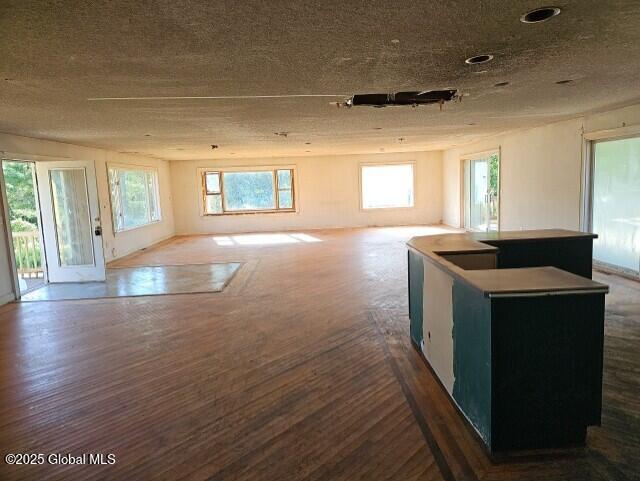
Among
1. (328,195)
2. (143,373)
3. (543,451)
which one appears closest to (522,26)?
(543,451)

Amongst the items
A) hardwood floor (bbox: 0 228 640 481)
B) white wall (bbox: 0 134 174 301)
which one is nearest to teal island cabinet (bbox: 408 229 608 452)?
hardwood floor (bbox: 0 228 640 481)

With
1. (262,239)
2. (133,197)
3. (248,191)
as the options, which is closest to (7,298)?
(133,197)

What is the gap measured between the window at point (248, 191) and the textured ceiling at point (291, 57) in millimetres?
7211

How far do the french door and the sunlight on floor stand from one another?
12.2ft

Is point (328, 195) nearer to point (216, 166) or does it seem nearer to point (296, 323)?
point (216, 166)

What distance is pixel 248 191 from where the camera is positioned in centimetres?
1281

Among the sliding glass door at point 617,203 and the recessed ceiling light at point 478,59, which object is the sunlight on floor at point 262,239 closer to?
the sliding glass door at point 617,203

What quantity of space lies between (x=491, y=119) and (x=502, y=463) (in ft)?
18.3

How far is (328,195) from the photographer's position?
12906mm

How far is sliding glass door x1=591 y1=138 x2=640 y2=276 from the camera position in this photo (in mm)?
5395

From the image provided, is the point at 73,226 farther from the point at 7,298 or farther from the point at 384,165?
the point at 384,165

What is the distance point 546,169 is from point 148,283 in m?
7.03

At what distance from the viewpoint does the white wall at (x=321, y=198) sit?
12609mm

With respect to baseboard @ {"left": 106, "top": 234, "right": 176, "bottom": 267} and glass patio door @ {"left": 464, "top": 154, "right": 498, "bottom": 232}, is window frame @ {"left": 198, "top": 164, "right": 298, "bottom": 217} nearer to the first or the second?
baseboard @ {"left": 106, "top": 234, "right": 176, "bottom": 267}
